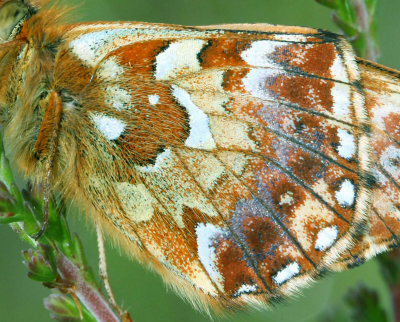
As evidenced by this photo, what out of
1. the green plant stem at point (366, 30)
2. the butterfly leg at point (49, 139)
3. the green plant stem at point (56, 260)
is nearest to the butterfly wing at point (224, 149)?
the butterfly leg at point (49, 139)

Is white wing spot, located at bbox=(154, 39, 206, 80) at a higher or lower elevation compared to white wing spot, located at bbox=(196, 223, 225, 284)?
higher

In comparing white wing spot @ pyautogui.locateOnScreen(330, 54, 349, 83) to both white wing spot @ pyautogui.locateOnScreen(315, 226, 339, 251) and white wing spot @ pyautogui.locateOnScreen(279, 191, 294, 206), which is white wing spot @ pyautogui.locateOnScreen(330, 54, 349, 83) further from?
white wing spot @ pyautogui.locateOnScreen(315, 226, 339, 251)

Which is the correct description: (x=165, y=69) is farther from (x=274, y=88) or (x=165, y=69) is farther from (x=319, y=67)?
(x=319, y=67)

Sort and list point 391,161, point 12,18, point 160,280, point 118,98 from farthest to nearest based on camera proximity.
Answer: point 160,280 < point 12,18 < point 118,98 < point 391,161

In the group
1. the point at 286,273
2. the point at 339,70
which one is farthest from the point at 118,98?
the point at 286,273

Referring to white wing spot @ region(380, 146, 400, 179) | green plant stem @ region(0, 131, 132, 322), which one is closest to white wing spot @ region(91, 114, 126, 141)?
green plant stem @ region(0, 131, 132, 322)

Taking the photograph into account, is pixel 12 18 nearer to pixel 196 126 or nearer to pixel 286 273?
pixel 196 126
